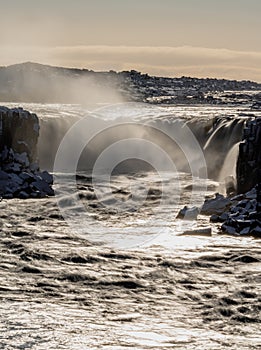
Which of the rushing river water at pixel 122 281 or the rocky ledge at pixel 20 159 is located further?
the rocky ledge at pixel 20 159

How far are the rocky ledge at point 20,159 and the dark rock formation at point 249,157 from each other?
32.7 ft

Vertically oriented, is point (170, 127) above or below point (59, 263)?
above

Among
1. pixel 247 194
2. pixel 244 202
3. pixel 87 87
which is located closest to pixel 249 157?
pixel 247 194

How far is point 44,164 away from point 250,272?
28098 millimetres

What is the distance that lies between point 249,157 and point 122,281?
1702 centimetres

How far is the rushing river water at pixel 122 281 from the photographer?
55.9 ft

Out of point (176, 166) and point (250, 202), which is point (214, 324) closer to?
point (250, 202)

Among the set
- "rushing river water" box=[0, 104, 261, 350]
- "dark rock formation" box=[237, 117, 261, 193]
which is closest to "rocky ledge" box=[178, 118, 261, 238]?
"dark rock formation" box=[237, 117, 261, 193]

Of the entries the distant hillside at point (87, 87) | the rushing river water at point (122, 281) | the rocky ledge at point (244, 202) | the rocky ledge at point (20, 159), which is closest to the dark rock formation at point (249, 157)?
the rocky ledge at point (244, 202)

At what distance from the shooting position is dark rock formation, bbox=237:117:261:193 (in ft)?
119

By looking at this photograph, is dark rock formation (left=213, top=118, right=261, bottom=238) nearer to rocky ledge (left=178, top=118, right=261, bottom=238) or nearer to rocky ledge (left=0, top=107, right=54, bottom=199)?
rocky ledge (left=178, top=118, right=261, bottom=238)

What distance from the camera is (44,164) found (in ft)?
160

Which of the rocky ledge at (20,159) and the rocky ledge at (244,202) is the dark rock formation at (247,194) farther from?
the rocky ledge at (20,159)

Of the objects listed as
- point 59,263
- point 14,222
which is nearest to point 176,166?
point 14,222
